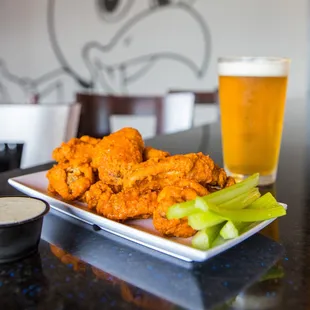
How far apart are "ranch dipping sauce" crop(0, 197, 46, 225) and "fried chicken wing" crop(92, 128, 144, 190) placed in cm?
9

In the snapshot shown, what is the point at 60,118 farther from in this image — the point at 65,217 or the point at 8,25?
the point at 8,25

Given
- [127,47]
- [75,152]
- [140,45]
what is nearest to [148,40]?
[140,45]

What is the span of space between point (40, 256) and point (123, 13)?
9.23 ft

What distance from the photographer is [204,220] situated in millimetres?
453

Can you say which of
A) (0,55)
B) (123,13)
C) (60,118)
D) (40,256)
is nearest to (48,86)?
(0,55)

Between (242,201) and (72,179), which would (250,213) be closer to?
(242,201)

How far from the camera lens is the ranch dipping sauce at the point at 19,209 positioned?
0.47m

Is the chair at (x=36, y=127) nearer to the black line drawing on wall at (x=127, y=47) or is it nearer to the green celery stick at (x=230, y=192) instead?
the green celery stick at (x=230, y=192)

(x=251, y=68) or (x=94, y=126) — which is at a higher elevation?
(x=251, y=68)

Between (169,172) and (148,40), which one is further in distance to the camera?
(148,40)

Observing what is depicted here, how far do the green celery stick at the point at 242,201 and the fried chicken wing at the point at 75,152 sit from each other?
0.20 meters

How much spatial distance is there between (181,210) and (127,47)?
9.19ft

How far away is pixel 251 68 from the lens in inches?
30.2

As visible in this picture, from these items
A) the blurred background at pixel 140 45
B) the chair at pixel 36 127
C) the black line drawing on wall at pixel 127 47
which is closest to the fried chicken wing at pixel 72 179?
the chair at pixel 36 127
